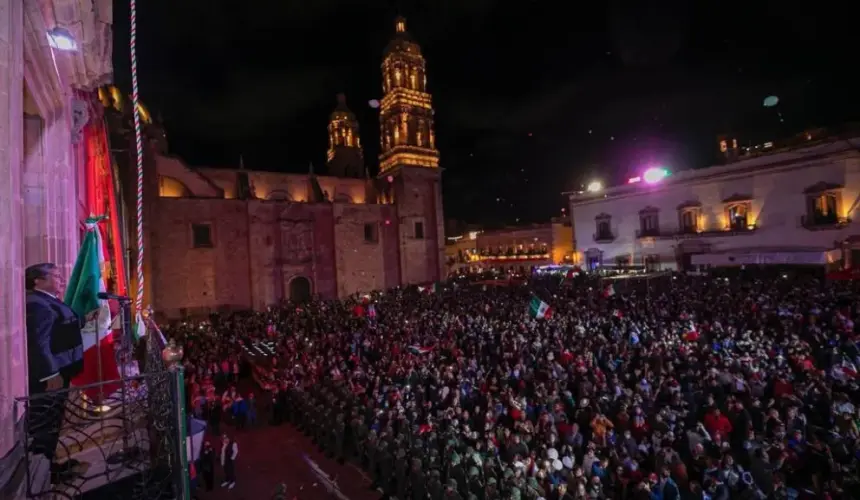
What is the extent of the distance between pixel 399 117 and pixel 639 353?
108ft

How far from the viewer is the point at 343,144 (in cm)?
4759

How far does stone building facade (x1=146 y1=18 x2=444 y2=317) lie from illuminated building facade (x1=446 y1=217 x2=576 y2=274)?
12.7 metres

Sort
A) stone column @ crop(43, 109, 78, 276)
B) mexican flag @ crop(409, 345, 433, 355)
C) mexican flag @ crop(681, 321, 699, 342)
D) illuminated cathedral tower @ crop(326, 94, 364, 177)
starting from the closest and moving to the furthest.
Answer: stone column @ crop(43, 109, 78, 276), mexican flag @ crop(681, 321, 699, 342), mexican flag @ crop(409, 345, 433, 355), illuminated cathedral tower @ crop(326, 94, 364, 177)

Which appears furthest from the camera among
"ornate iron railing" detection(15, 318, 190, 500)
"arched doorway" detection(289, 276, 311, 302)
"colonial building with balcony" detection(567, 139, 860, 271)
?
"arched doorway" detection(289, 276, 311, 302)

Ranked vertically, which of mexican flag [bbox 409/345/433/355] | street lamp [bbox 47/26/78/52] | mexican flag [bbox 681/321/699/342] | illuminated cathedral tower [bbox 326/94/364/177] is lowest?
mexican flag [bbox 409/345/433/355]

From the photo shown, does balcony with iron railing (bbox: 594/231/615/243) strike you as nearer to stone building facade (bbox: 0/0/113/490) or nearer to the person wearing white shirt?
the person wearing white shirt

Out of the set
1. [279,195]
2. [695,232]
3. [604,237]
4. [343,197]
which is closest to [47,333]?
[695,232]

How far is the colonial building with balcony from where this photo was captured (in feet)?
79.3

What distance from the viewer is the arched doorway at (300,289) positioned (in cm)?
3422

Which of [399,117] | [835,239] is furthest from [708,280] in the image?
[399,117]

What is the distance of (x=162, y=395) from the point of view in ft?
12.3

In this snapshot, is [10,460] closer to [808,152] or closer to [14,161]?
[14,161]

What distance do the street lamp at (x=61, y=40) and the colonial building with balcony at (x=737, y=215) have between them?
31.5 meters

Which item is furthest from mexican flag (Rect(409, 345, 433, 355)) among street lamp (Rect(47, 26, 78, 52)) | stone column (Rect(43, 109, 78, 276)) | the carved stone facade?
the carved stone facade
